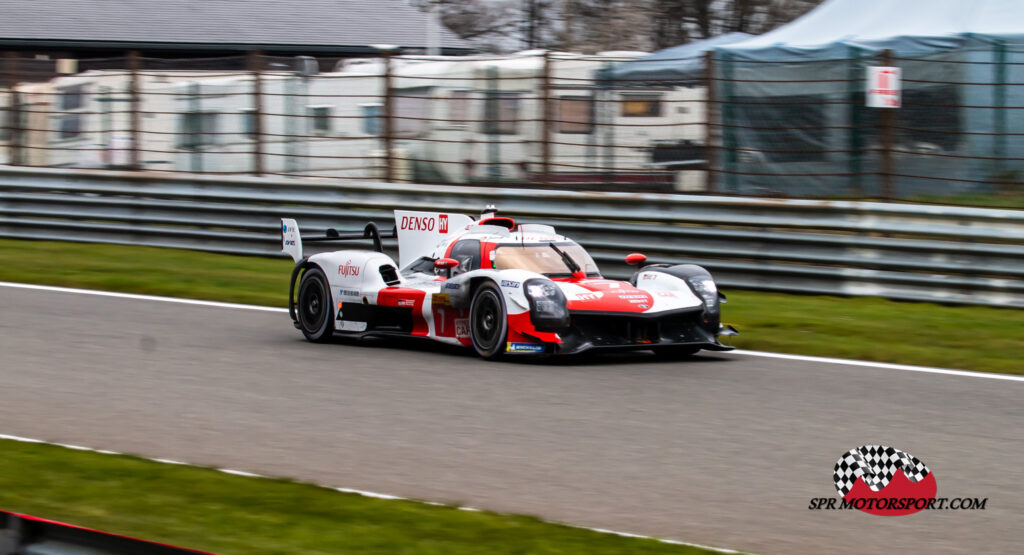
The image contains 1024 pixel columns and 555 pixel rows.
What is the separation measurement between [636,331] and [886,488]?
12.4 feet

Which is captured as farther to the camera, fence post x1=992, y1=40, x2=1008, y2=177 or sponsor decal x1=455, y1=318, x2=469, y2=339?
fence post x1=992, y1=40, x2=1008, y2=177

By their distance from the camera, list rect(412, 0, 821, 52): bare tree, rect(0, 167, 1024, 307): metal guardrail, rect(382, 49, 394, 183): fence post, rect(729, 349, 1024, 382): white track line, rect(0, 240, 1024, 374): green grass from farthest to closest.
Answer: rect(412, 0, 821, 52): bare tree, rect(382, 49, 394, 183): fence post, rect(0, 167, 1024, 307): metal guardrail, rect(0, 240, 1024, 374): green grass, rect(729, 349, 1024, 382): white track line

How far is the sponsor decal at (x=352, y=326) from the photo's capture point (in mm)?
10391

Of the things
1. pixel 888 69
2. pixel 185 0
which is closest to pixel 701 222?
pixel 888 69

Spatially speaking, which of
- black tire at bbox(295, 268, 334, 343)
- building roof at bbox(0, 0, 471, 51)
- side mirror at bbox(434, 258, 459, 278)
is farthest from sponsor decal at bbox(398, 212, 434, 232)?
building roof at bbox(0, 0, 471, 51)

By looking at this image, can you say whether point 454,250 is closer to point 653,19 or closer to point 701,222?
point 701,222

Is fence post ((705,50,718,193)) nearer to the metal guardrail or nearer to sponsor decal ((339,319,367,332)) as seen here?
the metal guardrail

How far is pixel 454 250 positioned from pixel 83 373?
9.78 ft

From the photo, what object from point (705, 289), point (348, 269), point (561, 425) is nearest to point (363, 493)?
point (561, 425)

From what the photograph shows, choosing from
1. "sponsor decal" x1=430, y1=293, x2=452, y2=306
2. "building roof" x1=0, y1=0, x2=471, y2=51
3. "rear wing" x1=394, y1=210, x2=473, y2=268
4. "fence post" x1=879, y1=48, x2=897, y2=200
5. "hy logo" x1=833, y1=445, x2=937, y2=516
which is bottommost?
"hy logo" x1=833, y1=445, x2=937, y2=516

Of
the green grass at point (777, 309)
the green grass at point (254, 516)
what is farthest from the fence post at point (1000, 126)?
the green grass at point (254, 516)

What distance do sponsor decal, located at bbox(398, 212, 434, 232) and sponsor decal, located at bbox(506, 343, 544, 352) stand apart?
1.97m

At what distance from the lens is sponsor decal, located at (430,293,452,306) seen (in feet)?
31.6


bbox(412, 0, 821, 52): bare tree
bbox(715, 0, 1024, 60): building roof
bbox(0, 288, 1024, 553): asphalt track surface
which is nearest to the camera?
bbox(0, 288, 1024, 553): asphalt track surface
